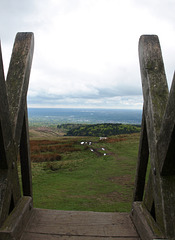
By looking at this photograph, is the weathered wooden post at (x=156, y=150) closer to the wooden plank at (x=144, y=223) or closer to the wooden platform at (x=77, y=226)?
the wooden plank at (x=144, y=223)

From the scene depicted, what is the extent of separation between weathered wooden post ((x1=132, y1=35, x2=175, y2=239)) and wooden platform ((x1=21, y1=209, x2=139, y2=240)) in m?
0.24

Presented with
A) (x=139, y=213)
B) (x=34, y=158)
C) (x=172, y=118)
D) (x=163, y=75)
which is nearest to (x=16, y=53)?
(x=163, y=75)

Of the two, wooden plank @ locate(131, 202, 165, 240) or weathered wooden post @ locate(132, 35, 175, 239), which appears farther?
wooden plank @ locate(131, 202, 165, 240)

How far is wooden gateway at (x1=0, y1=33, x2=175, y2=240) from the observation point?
199cm

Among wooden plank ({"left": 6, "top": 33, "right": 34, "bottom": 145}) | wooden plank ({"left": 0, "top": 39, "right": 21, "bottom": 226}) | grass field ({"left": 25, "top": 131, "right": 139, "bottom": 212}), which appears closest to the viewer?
wooden plank ({"left": 0, "top": 39, "right": 21, "bottom": 226})

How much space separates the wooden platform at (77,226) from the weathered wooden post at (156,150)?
242 mm

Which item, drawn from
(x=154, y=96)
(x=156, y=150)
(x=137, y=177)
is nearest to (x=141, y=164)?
(x=137, y=177)

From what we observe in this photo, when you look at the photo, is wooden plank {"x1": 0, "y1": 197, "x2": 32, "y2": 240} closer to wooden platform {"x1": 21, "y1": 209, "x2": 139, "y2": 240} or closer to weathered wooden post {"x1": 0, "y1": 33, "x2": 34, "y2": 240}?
weathered wooden post {"x1": 0, "y1": 33, "x2": 34, "y2": 240}

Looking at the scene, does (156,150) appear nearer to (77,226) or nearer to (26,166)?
(77,226)

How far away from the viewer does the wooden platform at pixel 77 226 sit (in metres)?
2.60

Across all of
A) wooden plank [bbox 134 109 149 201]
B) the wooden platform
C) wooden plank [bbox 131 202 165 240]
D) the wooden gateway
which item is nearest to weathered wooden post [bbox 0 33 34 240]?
the wooden gateway

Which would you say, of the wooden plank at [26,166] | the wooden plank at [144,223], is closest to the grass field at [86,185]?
the wooden plank at [26,166]

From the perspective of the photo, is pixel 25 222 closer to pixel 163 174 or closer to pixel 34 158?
pixel 163 174

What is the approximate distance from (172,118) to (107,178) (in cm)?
517
